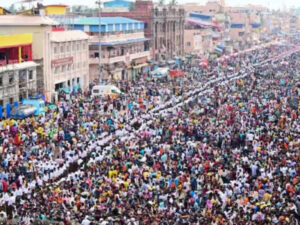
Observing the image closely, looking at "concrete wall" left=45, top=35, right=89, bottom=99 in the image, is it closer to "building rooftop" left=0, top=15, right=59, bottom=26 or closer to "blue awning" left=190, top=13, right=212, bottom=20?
"building rooftop" left=0, top=15, right=59, bottom=26

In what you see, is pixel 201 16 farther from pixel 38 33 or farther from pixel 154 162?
pixel 154 162

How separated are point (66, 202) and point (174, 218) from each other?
3517 mm

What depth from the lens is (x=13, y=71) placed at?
1443 inches

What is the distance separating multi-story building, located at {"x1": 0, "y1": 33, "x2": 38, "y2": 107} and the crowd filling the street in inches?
103

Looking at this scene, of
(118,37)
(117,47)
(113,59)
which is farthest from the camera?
(118,37)

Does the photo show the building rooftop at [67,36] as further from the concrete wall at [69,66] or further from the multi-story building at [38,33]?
the multi-story building at [38,33]

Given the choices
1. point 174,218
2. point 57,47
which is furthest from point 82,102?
point 174,218

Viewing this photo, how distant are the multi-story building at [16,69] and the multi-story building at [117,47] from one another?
13.9 meters

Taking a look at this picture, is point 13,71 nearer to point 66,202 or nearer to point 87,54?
point 87,54

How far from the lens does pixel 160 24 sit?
68.8 m

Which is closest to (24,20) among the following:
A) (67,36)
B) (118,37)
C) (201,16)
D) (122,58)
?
(67,36)

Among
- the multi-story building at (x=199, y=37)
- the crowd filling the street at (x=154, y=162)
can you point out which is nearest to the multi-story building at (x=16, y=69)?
the crowd filling the street at (x=154, y=162)

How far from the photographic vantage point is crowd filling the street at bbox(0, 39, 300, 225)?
19.5 meters

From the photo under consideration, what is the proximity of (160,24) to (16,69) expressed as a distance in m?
33.9
